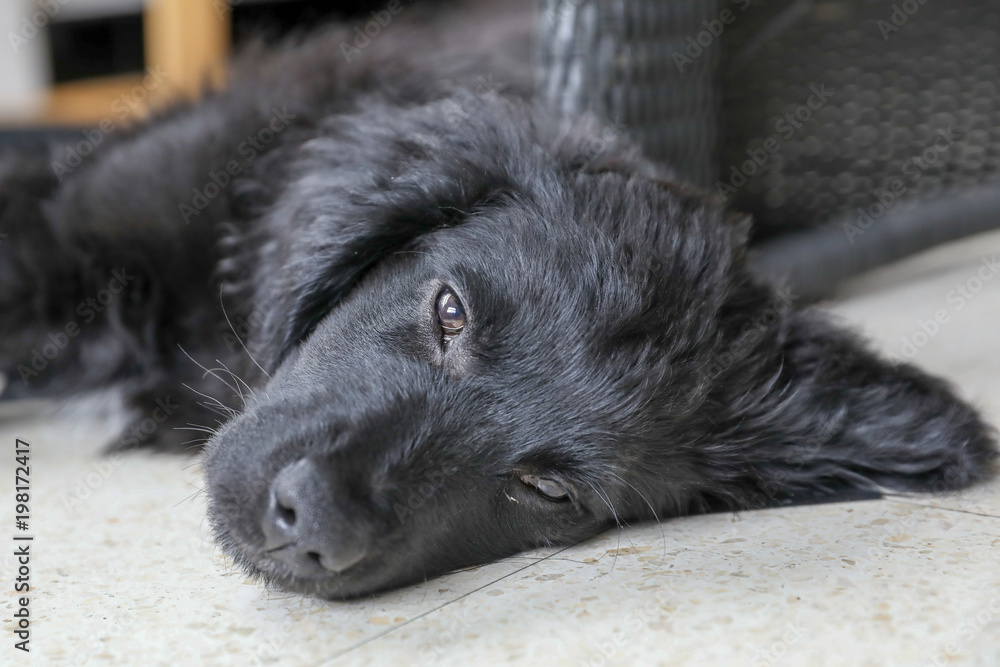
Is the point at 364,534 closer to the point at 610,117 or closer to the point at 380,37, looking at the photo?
the point at 610,117

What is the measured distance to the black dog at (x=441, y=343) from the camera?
4.62 feet

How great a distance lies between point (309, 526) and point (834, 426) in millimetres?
1014

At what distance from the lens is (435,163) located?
1790 millimetres

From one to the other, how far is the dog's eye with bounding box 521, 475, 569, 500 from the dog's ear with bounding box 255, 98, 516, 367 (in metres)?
0.52

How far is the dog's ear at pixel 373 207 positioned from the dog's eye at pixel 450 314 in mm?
208

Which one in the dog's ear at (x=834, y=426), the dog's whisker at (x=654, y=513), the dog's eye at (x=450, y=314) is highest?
the dog's eye at (x=450, y=314)

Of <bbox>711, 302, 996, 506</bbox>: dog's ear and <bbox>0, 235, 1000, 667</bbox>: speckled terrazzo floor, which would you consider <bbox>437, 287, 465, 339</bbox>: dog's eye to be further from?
<bbox>711, 302, 996, 506</bbox>: dog's ear

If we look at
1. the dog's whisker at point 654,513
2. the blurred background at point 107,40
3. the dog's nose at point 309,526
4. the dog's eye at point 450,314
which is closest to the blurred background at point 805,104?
the dog's eye at point 450,314

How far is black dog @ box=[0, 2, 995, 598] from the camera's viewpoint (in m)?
1.41

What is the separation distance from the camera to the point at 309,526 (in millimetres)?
1230

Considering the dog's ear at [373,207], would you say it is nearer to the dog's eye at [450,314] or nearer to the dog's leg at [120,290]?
the dog's eye at [450,314]

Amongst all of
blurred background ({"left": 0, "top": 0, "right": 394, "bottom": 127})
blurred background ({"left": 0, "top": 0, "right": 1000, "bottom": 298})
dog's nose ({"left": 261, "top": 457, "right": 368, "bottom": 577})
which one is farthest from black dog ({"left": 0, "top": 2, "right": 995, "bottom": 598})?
blurred background ({"left": 0, "top": 0, "right": 394, "bottom": 127})

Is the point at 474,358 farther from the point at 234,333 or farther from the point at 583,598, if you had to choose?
the point at 234,333

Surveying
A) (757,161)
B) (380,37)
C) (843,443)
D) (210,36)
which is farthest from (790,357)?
(210,36)
